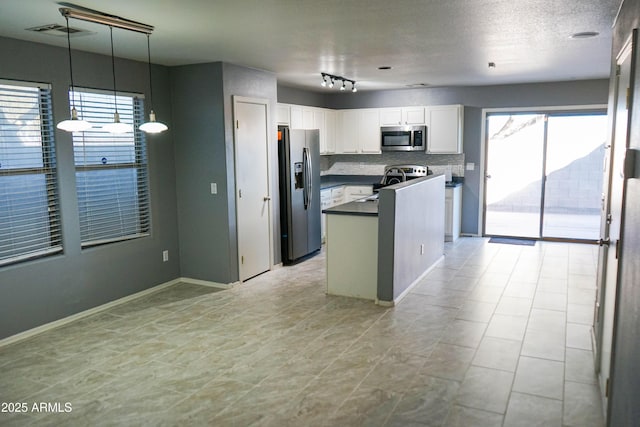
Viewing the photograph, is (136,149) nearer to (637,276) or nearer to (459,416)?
(459,416)

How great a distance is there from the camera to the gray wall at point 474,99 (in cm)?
727

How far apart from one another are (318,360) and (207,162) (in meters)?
2.74

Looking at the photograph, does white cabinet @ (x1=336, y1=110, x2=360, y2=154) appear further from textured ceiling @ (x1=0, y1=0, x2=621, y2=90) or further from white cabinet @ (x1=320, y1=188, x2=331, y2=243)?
textured ceiling @ (x1=0, y1=0, x2=621, y2=90)

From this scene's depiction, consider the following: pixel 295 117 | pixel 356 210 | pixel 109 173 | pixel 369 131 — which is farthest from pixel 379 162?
pixel 109 173

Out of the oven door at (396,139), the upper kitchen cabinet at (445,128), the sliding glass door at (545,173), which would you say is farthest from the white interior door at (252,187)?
the sliding glass door at (545,173)

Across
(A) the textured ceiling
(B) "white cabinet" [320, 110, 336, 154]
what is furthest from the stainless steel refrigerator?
(B) "white cabinet" [320, 110, 336, 154]

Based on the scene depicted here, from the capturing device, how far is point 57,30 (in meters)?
3.64

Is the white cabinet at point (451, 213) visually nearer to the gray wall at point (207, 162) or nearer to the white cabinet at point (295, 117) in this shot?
the white cabinet at point (295, 117)

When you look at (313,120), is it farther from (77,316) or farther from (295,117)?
(77,316)

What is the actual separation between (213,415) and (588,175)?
6.95 meters

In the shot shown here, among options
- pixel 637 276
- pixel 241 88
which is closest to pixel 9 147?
pixel 241 88

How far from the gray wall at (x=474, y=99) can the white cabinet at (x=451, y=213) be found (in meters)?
0.26

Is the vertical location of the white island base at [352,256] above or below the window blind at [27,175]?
below

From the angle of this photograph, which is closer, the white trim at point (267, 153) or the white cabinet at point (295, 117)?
the white trim at point (267, 153)
